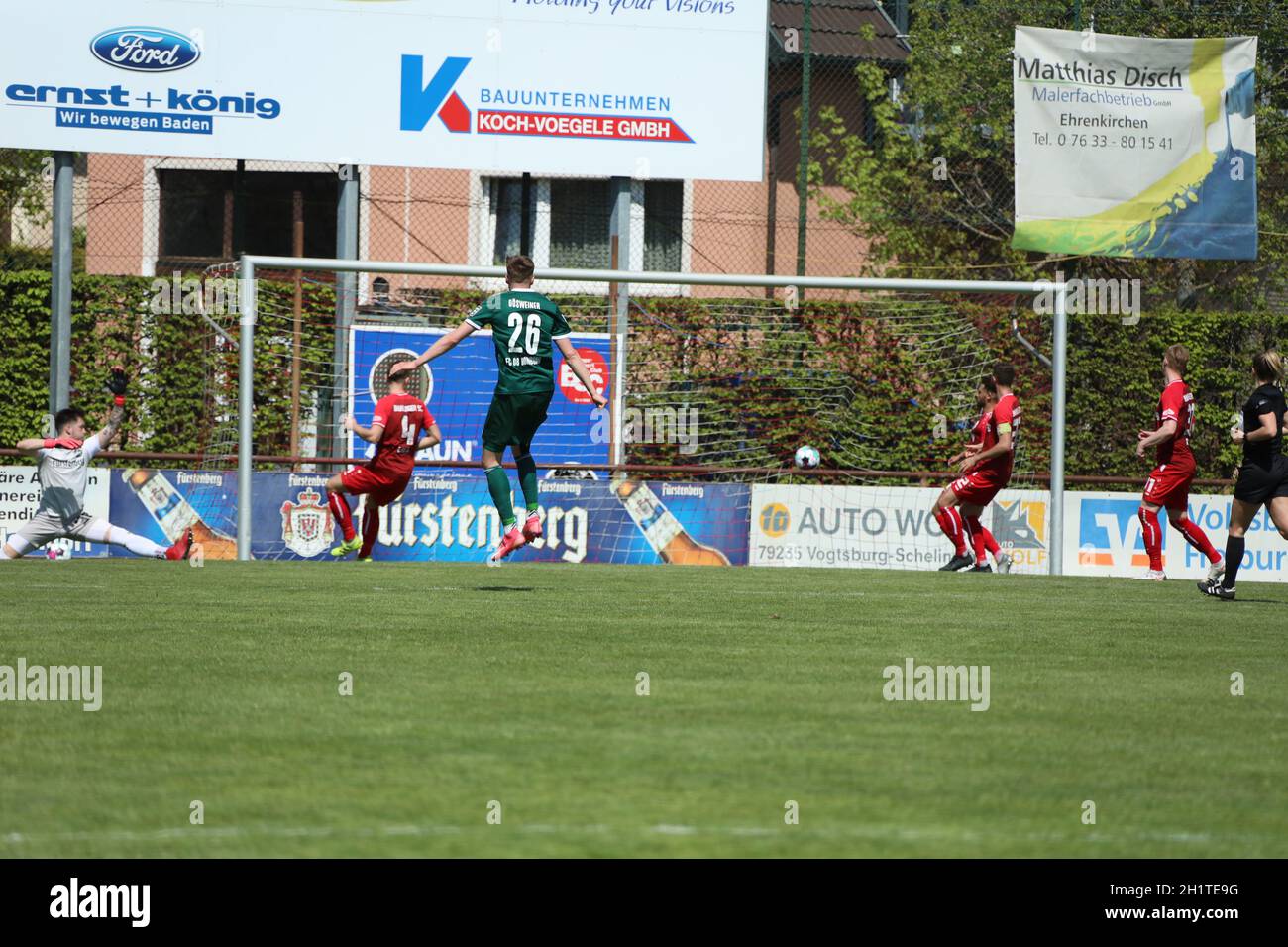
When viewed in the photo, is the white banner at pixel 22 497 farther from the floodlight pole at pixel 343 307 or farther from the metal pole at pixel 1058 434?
the metal pole at pixel 1058 434

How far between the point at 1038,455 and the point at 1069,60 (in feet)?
17.0

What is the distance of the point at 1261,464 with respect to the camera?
12.8 meters

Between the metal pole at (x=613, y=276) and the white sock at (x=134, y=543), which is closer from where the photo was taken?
the white sock at (x=134, y=543)

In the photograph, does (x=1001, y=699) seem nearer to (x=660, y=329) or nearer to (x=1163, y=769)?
(x=1163, y=769)

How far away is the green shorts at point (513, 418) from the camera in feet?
40.7

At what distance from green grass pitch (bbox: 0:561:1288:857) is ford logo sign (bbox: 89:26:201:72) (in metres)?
10.6

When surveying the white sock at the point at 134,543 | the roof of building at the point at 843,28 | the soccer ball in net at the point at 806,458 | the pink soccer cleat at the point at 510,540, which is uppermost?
the roof of building at the point at 843,28

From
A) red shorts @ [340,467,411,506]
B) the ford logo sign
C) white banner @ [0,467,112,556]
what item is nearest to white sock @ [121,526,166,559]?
red shorts @ [340,467,411,506]

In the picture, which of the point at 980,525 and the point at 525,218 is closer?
the point at 980,525

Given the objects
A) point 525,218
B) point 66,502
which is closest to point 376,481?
point 66,502

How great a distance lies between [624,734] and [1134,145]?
1752 cm

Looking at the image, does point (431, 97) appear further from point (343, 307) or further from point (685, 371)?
point (685, 371)

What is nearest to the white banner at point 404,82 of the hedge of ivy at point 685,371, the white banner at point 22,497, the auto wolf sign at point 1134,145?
the hedge of ivy at point 685,371

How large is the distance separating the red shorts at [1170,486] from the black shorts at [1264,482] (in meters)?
2.79
